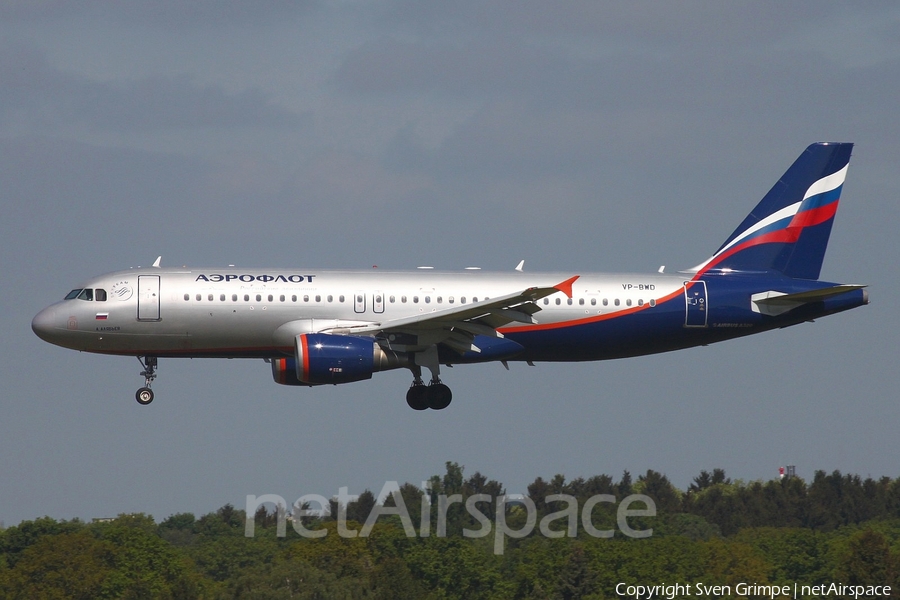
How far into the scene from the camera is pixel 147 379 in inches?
1863

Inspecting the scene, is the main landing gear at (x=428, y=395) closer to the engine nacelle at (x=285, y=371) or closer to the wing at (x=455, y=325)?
the wing at (x=455, y=325)

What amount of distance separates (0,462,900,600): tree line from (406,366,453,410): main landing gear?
35623 millimetres

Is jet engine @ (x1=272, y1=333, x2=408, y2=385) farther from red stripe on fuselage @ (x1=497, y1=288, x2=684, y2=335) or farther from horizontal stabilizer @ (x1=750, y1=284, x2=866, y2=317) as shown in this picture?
horizontal stabilizer @ (x1=750, y1=284, x2=866, y2=317)

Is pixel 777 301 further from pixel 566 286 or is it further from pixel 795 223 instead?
pixel 566 286

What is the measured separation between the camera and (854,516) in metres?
136

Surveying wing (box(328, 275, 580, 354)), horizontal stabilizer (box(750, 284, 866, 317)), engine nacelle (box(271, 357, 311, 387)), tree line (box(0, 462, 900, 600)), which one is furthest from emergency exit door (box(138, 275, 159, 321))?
tree line (box(0, 462, 900, 600))

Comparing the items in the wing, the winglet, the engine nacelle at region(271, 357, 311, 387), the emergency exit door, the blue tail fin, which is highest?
the blue tail fin

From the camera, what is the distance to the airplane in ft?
148

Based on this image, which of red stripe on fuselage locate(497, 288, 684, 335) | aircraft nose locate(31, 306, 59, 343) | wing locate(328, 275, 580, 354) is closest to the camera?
Result: wing locate(328, 275, 580, 354)

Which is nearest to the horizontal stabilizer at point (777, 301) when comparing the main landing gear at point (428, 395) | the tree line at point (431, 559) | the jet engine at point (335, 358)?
the main landing gear at point (428, 395)

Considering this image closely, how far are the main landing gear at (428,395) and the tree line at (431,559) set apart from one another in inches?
1402

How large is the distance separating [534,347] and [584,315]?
2.08 metres

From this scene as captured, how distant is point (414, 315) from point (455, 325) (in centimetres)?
190

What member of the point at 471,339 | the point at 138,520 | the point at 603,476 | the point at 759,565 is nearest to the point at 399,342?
Result: the point at 471,339
